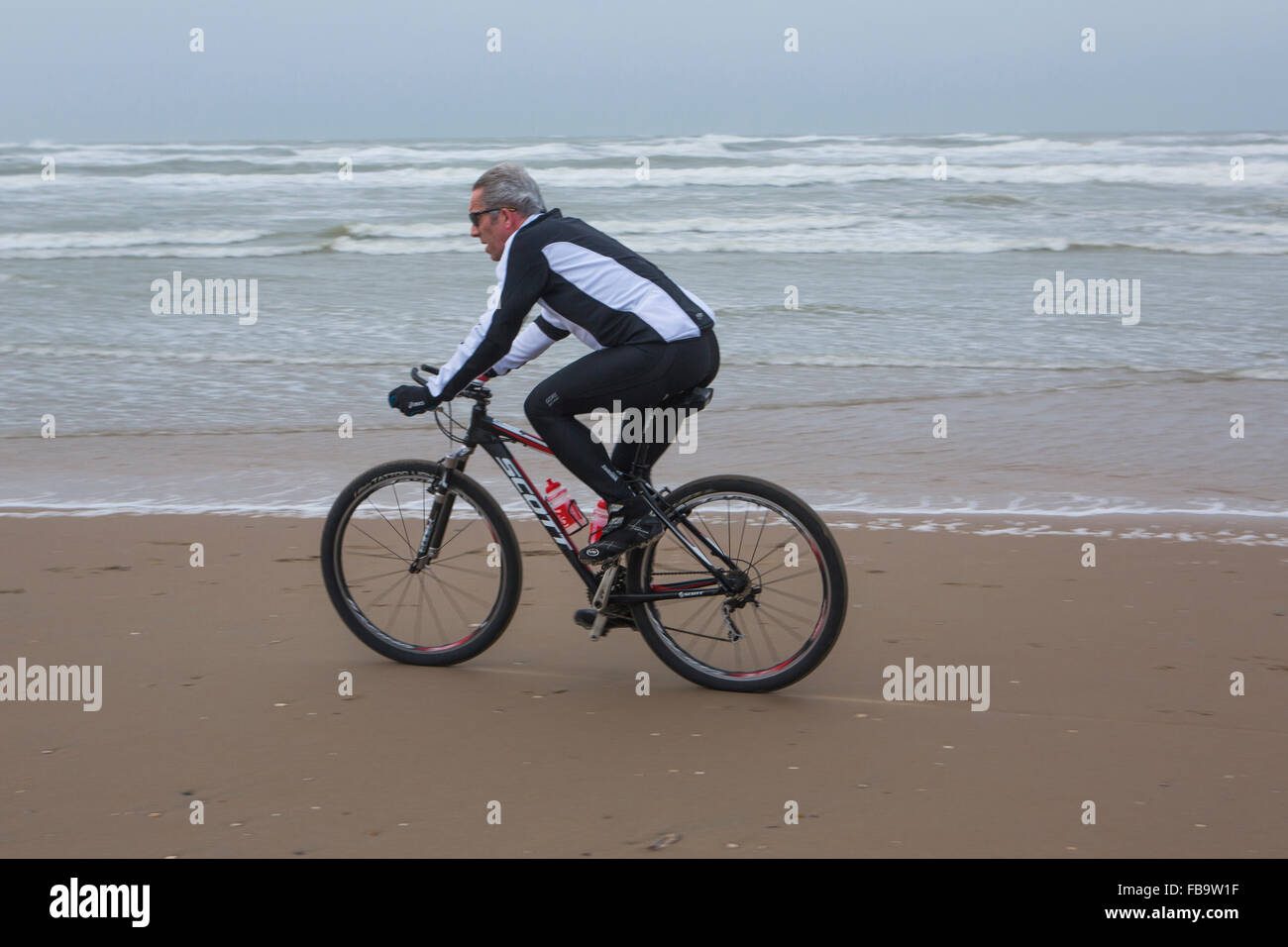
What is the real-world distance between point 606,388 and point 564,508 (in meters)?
0.51

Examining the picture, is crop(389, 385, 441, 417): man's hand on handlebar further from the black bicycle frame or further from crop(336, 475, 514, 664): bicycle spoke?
crop(336, 475, 514, 664): bicycle spoke

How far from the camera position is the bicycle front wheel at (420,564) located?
4452mm

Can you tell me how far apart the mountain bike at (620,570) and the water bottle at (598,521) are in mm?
101

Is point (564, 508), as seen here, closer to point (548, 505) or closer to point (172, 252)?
point (548, 505)

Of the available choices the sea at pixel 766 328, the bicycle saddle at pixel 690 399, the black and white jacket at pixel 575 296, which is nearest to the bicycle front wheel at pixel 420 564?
the black and white jacket at pixel 575 296

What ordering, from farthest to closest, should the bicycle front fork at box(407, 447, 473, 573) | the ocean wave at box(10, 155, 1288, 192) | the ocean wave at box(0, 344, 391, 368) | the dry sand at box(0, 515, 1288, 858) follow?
the ocean wave at box(10, 155, 1288, 192)
the ocean wave at box(0, 344, 391, 368)
the bicycle front fork at box(407, 447, 473, 573)
the dry sand at box(0, 515, 1288, 858)

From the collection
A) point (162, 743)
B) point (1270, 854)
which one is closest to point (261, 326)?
point (162, 743)

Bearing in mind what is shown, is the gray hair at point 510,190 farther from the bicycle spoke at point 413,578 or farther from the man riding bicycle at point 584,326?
the bicycle spoke at point 413,578

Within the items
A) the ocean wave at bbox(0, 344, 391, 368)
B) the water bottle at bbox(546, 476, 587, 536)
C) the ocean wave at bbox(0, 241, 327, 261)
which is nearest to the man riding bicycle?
the water bottle at bbox(546, 476, 587, 536)

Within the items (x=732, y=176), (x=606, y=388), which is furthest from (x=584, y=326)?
(x=732, y=176)

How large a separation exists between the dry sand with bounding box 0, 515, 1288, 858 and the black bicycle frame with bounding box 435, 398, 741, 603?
1.13 feet

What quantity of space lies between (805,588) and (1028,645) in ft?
3.40

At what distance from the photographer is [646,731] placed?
12.9 feet

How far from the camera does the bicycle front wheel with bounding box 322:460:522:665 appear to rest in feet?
14.6
